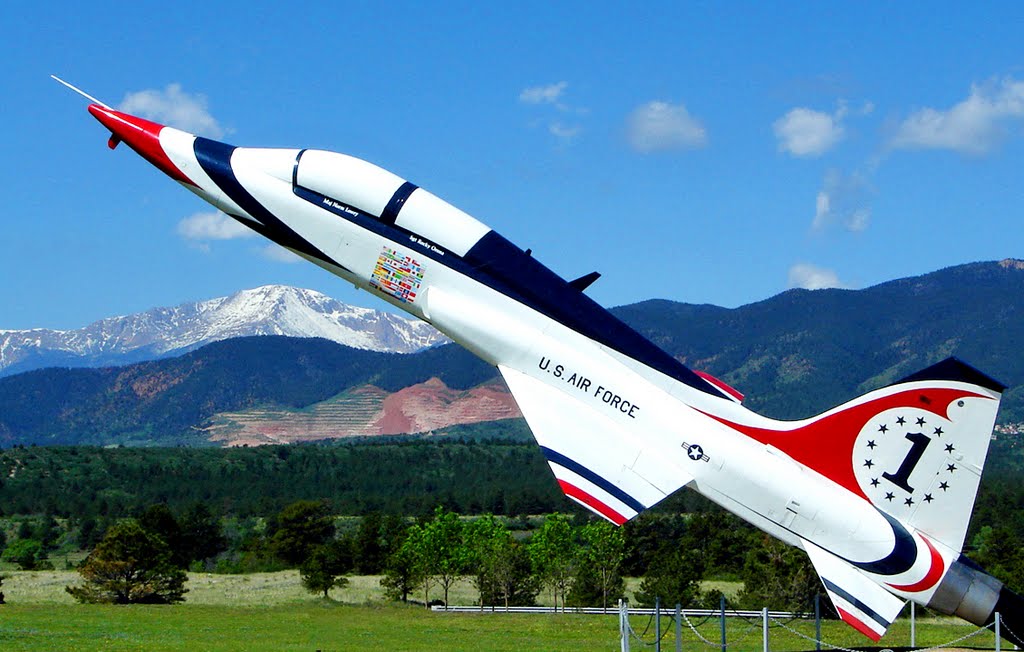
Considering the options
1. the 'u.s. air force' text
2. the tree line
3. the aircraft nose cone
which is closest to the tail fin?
the 'u.s. air force' text

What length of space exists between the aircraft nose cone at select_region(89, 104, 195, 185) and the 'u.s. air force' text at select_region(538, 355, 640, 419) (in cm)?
837

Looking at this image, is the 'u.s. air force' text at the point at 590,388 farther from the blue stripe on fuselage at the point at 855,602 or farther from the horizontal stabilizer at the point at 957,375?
the horizontal stabilizer at the point at 957,375

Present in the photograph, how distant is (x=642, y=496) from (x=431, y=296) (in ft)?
17.8

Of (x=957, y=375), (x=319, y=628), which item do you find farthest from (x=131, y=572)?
(x=957, y=375)

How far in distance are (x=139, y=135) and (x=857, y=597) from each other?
16625 mm

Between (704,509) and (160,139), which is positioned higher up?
(160,139)

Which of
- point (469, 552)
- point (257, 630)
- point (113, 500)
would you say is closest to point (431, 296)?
point (257, 630)

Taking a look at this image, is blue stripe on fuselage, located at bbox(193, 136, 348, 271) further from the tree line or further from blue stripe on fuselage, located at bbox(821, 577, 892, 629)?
the tree line

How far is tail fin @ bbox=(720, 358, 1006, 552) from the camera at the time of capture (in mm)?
19766

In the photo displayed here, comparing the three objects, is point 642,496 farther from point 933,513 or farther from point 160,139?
point 160,139

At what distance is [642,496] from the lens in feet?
66.7

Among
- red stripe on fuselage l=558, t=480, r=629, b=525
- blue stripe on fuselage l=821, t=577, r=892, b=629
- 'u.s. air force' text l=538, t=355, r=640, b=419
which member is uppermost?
'u.s. air force' text l=538, t=355, r=640, b=419

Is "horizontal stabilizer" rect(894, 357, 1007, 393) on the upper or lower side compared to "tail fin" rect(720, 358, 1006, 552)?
upper

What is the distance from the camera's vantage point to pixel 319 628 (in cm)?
3431
